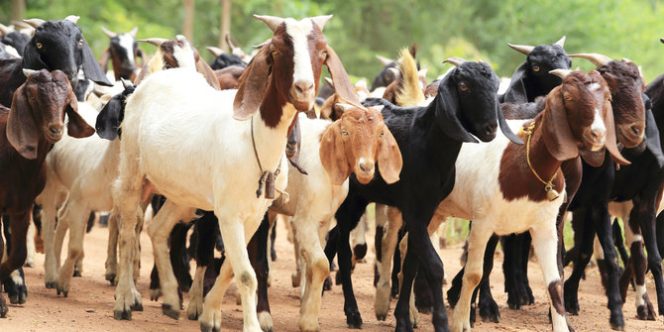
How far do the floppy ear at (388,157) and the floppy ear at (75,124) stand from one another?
7.40 ft

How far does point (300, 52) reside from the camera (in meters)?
8.20

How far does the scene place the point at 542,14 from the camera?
30.8 meters

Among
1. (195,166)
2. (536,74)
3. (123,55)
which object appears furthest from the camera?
(123,55)

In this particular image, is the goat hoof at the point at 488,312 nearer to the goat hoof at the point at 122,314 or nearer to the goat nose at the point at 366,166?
the goat nose at the point at 366,166

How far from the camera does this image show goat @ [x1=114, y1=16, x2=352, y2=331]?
8.36m

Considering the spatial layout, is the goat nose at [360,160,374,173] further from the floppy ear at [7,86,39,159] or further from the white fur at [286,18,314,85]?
the floppy ear at [7,86,39,159]

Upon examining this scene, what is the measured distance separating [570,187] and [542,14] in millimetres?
21117

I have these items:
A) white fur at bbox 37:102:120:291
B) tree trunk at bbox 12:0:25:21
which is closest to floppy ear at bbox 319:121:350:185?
white fur at bbox 37:102:120:291

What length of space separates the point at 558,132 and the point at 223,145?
2.40 meters

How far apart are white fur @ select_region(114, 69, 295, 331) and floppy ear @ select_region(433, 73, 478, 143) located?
1.24 metres

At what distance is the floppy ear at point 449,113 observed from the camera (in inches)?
365

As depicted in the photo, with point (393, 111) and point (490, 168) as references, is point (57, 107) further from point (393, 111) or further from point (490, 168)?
point (490, 168)

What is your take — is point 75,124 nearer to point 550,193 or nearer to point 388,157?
point 388,157

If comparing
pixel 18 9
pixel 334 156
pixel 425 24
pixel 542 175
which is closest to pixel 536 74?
pixel 542 175
